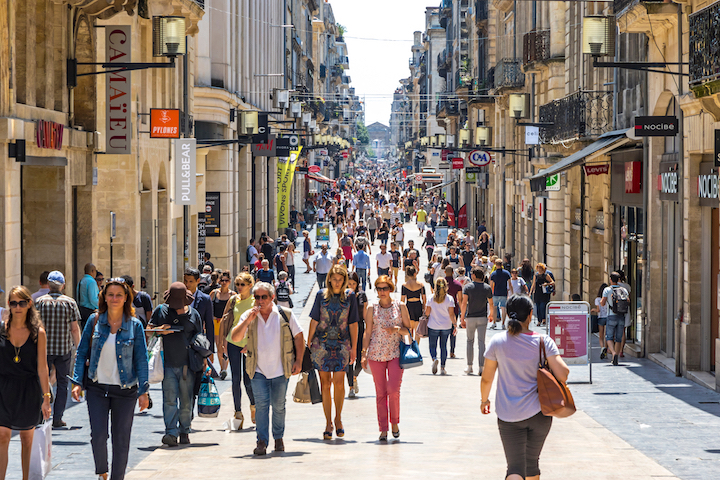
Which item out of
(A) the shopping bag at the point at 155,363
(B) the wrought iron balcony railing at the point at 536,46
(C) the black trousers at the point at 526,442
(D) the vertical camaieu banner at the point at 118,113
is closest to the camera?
(C) the black trousers at the point at 526,442

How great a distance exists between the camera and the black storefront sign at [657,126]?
1627 centimetres

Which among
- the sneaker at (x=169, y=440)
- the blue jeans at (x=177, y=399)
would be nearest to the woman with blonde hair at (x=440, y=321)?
the blue jeans at (x=177, y=399)

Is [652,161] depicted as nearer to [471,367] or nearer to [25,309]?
[471,367]

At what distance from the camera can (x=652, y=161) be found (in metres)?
18.0

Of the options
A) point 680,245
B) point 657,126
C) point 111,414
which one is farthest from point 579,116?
point 111,414

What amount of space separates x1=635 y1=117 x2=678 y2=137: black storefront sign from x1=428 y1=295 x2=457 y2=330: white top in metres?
3.93

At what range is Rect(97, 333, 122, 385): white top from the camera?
7547mm

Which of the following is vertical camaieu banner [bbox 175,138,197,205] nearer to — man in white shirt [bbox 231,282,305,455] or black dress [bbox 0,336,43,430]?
man in white shirt [bbox 231,282,305,455]

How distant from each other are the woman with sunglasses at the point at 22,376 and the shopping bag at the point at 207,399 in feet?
8.26

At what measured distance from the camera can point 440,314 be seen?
1596 centimetres

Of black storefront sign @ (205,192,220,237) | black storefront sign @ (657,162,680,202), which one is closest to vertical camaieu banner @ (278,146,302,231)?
black storefront sign @ (205,192,220,237)

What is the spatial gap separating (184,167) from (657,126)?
1144 cm

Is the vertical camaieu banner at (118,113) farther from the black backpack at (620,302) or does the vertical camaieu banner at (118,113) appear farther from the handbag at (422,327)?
the black backpack at (620,302)

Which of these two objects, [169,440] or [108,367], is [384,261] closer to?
[169,440]
